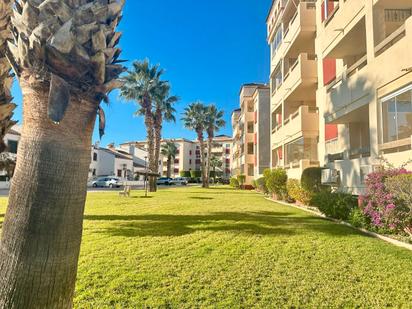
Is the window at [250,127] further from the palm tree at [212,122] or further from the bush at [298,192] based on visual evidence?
the bush at [298,192]

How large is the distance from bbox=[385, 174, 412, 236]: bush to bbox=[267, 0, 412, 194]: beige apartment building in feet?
5.42

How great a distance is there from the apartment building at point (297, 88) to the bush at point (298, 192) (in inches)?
26.5

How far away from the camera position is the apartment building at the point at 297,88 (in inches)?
727

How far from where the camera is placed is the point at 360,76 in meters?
11.9

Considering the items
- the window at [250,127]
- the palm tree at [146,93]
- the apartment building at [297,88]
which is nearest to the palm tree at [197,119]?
the window at [250,127]

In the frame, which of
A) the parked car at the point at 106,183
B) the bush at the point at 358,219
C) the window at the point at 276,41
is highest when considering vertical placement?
the window at the point at 276,41

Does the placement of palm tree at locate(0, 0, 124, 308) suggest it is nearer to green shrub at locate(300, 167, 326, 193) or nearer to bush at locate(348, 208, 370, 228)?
bush at locate(348, 208, 370, 228)

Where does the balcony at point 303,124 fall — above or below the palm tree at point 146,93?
below

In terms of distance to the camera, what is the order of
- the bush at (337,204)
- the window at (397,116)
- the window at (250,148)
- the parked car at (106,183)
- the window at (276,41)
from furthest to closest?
the parked car at (106,183) → the window at (250,148) → the window at (276,41) → the bush at (337,204) → the window at (397,116)

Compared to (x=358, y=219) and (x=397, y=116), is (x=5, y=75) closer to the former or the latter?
(x=358, y=219)

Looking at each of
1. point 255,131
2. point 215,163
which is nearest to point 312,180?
point 255,131

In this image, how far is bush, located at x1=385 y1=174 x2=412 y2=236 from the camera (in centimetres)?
752

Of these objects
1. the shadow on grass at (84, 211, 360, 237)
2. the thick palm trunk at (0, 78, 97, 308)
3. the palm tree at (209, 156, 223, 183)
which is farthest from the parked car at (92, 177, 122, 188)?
the thick palm trunk at (0, 78, 97, 308)

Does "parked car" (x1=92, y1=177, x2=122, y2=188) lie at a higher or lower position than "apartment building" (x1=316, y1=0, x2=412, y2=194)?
lower
